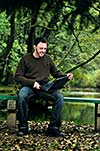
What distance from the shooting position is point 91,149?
512cm

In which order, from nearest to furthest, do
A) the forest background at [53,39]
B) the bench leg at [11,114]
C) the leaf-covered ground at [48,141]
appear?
the leaf-covered ground at [48,141], the bench leg at [11,114], the forest background at [53,39]

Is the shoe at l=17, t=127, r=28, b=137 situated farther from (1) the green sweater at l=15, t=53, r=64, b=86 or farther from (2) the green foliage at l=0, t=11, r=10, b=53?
(2) the green foliage at l=0, t=11, r=10, b=53

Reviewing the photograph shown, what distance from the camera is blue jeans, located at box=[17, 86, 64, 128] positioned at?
5773mm

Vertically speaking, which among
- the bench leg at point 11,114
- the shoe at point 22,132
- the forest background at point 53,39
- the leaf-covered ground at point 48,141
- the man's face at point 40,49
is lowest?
the leaf-covered ground at point 48,141

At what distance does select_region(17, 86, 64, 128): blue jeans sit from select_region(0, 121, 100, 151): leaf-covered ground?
227 millimetres

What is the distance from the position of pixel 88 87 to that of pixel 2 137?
37.6 m

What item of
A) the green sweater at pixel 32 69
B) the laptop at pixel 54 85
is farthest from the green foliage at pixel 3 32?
the laptop at pixel 54 85

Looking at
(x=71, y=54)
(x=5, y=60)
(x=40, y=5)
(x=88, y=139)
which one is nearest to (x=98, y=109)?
(x=88, y=139)

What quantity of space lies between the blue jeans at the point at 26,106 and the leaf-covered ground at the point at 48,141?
Answer: 8.9 inches

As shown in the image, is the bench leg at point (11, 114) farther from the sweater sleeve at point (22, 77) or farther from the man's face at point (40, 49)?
the man's face at point (40, 49)

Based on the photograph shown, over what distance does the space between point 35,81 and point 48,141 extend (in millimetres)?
886

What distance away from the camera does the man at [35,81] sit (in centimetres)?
580

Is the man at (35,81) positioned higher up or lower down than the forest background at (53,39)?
lower down

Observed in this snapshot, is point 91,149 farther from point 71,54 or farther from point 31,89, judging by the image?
point 71,54
